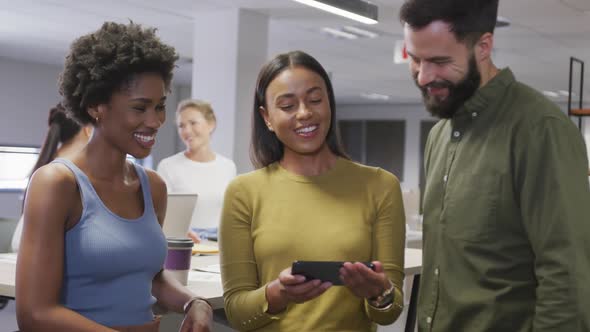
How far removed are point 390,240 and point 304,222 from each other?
204 mm

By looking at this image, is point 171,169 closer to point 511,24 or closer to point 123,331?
point 123,331

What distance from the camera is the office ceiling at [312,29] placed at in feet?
20.3

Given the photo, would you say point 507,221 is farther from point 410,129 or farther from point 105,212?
point 410,129

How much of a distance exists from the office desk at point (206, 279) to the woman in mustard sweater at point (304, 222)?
445 millimetres

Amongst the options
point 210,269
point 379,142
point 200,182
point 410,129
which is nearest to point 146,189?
point 210,269

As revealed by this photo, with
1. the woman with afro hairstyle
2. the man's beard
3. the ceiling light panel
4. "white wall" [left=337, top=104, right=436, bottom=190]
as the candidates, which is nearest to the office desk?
the woman with afro hairstyle


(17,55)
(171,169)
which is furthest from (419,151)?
(171,169)

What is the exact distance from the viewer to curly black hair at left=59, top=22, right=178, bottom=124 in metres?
1.70

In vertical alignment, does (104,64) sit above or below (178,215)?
above

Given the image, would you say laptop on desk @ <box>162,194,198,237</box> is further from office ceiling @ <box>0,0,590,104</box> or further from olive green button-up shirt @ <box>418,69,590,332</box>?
office ceiling @ <box>0,0,590,104</box>

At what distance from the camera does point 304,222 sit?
170 cm

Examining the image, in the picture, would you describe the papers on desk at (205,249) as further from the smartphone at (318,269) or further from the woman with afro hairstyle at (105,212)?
the smartphone at (318,269)

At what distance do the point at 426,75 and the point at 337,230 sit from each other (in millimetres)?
411

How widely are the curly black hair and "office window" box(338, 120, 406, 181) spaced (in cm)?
1382
